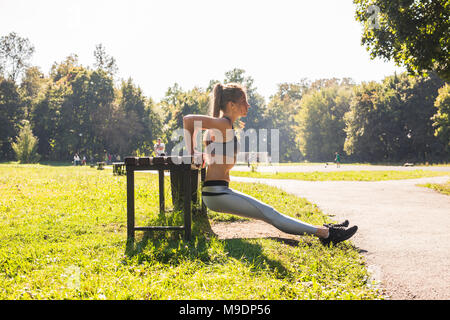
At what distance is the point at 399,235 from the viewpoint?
4984 millimetres

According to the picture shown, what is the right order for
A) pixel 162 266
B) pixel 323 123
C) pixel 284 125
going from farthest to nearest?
1. pixel 284 125
2. pixel 323 123
3. pixel 162 266

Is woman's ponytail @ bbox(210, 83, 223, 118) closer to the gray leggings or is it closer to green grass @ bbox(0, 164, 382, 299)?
the gray leggings

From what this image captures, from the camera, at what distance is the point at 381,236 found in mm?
4941

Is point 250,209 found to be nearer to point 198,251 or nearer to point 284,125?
point 198,251

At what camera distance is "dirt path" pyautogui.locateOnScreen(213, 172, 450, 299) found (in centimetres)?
314

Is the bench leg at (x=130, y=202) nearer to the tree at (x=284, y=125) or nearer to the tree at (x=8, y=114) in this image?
the tree at (x=8, y=114)

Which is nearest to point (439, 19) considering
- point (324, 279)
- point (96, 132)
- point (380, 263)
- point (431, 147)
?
point (380, 263)

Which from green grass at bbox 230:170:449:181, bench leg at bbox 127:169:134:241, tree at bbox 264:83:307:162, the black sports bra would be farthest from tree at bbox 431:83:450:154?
tree at bbox 264:83:307:162

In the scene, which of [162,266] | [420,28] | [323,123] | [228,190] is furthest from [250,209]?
[323,123]

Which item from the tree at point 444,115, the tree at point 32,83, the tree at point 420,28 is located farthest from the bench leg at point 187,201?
the tree at point 32,83

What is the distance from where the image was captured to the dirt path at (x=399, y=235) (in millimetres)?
3139

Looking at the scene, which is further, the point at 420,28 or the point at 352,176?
the point at 352,176

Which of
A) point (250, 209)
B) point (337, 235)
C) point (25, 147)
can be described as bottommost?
point (337, 235)

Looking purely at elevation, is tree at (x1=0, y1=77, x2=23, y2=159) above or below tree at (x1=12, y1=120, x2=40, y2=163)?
above
